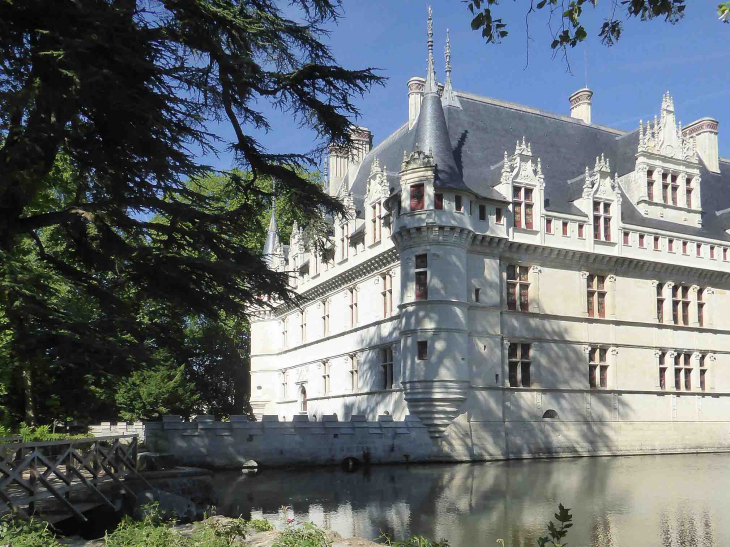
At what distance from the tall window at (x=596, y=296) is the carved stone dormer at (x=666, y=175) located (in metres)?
3.73

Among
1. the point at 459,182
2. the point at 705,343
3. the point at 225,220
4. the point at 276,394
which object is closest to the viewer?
the point at 225,220

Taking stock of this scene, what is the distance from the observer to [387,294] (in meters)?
26.2

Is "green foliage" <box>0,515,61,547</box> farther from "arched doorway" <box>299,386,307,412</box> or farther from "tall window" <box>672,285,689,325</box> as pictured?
"arched doorway" <box>299,386,307,412</box>

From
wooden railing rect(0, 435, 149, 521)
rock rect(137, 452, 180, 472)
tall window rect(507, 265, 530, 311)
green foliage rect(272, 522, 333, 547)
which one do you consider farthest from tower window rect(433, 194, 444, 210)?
green foliage rect(272, 522, 333, 547)

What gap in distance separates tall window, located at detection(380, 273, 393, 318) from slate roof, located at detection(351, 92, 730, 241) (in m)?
3.33

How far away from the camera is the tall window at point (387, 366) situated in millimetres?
25312

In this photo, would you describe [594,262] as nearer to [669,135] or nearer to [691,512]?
[669,135]

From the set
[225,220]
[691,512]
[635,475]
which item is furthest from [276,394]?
[225,220]

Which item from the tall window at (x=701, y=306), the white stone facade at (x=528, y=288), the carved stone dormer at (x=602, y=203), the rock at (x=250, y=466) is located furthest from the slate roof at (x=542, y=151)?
the rock at (x=250, y=466)

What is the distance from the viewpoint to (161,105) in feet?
27.0

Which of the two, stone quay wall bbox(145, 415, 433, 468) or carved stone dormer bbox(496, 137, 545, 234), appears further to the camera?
carved stone dormer bbox(496, 137, 545, 234)

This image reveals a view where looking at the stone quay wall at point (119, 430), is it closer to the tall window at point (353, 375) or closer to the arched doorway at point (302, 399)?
the arched doorway at point (302, 399)

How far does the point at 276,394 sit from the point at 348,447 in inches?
675

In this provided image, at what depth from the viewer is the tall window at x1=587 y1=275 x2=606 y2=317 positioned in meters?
26.3
